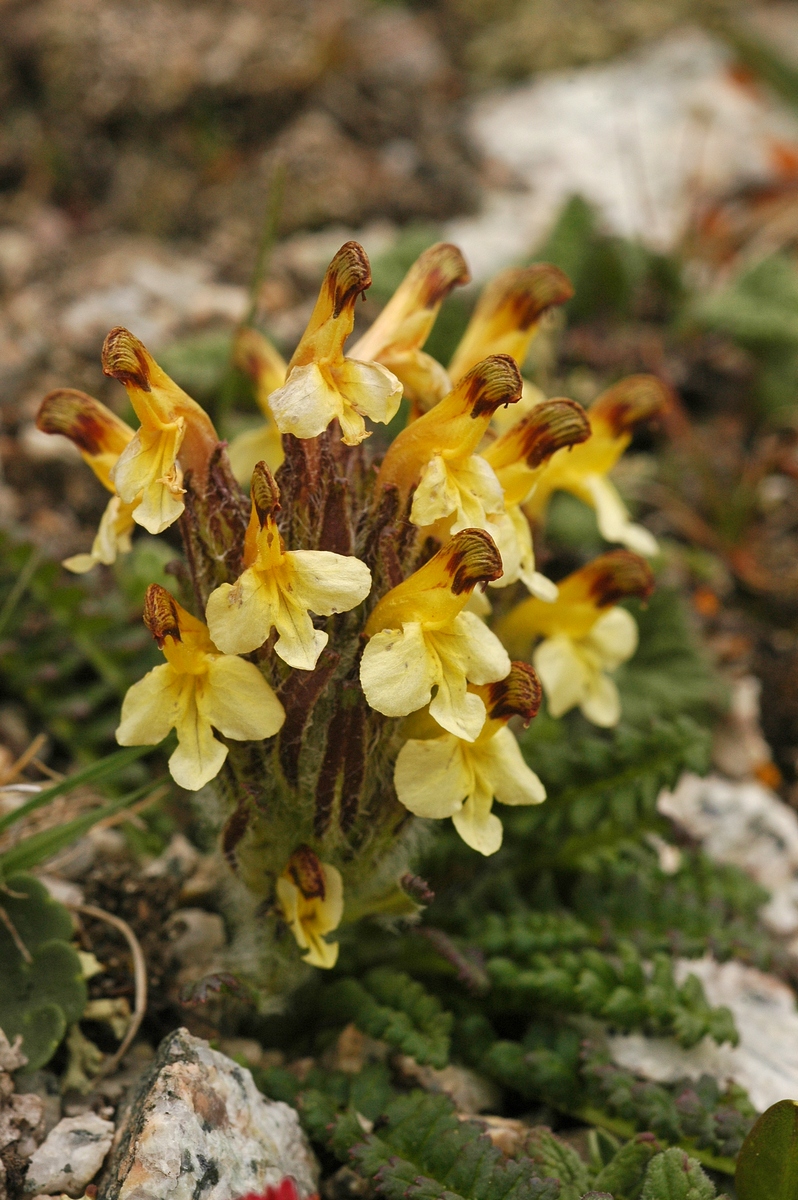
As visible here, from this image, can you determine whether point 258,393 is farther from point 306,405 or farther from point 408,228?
point 408,228

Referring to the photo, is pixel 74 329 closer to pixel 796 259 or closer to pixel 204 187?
pixel 204 187

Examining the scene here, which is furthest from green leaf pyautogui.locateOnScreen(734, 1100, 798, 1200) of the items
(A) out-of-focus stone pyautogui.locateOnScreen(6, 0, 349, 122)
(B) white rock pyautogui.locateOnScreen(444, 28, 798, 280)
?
(A) out-of-focus stone pyautogui.locateOnScreen(6, 0, 349, 122)

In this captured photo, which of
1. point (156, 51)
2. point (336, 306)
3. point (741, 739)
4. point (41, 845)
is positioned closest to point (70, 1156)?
point (41, 845)

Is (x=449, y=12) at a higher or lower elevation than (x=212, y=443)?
higher

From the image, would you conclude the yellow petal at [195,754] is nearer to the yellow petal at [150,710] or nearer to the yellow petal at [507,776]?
the yellow petal at [150,710]

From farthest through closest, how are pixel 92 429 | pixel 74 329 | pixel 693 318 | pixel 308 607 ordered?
1. pixel 693 318
2. pixel 74 329
3. pixel 92 429
4. pixel 308 607

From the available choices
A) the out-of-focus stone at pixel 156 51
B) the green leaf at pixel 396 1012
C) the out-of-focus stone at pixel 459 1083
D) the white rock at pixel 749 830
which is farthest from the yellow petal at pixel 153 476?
the out-of-focus stone at pixel 156 51

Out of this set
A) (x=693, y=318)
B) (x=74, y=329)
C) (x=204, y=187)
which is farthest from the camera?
(x=204, y=187)

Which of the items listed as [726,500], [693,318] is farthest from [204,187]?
[726,500]
